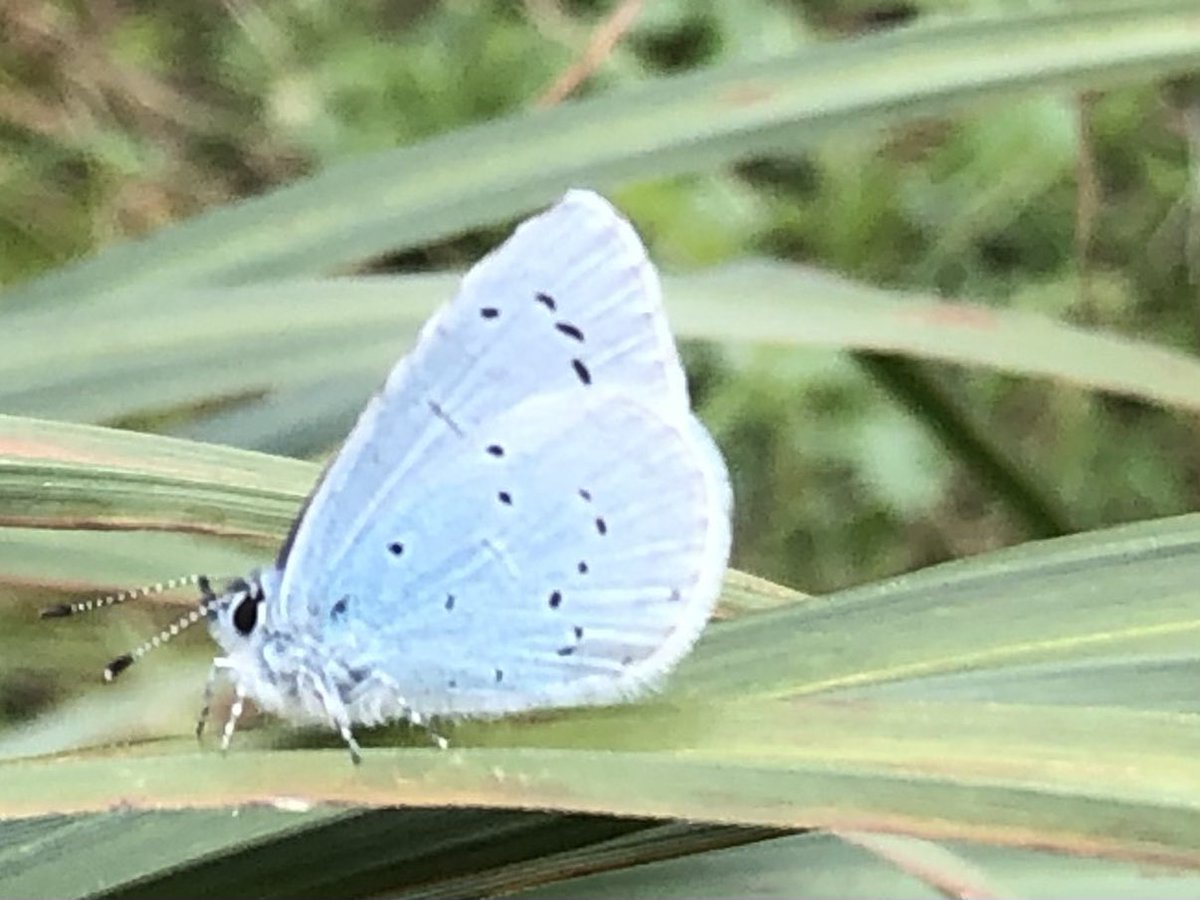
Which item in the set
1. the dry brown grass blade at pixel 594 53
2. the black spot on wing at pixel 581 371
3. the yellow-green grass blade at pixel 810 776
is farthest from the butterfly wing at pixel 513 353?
the dry brown grass blade at pixel 594 53

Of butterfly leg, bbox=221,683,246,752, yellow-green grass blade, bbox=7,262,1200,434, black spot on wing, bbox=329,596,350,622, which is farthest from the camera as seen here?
yellow-green grass blade, bbox=7,262,1200,434

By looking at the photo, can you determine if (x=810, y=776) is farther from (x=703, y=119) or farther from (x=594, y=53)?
(x=594, y=53)

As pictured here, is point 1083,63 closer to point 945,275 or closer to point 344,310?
point 344,310

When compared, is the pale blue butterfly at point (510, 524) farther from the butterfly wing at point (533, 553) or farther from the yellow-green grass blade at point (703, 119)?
the yellow-green grass blade at point (703, 119)

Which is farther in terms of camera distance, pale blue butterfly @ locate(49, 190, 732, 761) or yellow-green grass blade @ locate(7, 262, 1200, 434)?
yellow-green grass blade @ locate(7, 262, 1200, 434)

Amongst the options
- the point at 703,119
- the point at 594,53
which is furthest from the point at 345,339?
the point at 594,53

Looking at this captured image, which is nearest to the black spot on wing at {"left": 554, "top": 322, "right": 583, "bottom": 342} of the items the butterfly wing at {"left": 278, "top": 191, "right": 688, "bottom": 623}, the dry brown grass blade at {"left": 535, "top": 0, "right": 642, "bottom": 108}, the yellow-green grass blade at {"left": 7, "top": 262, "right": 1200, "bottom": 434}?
the butterfly wing at {"left": 278, "top": 191, "right": 688, "bottom": 623}

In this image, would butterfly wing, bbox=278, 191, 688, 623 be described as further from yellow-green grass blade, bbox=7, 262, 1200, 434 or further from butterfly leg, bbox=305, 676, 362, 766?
yellow-green grass blade, bbox=7, 262, 1200, 434
